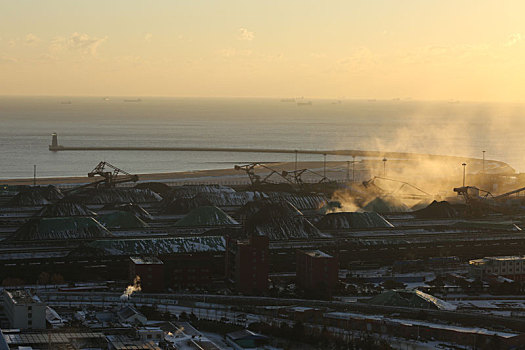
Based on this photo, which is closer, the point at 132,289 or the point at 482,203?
the point at 132,289

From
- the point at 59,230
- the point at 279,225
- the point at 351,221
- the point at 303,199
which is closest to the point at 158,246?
the point at 59,230

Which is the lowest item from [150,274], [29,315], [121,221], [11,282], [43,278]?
[11,282]

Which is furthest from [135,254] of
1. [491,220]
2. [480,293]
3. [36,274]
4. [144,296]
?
[491,220]

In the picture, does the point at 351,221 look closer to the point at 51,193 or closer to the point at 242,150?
the point at 51,193

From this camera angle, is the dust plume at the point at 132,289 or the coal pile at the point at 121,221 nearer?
the dust plume at the point at 132,289

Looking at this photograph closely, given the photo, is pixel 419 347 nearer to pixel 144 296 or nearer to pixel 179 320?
pixel 179 320

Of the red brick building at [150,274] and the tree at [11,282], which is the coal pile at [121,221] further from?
the red brick building at [150,274]

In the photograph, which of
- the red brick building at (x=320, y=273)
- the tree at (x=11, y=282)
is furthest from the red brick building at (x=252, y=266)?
the tree at (x=11, y=282)
